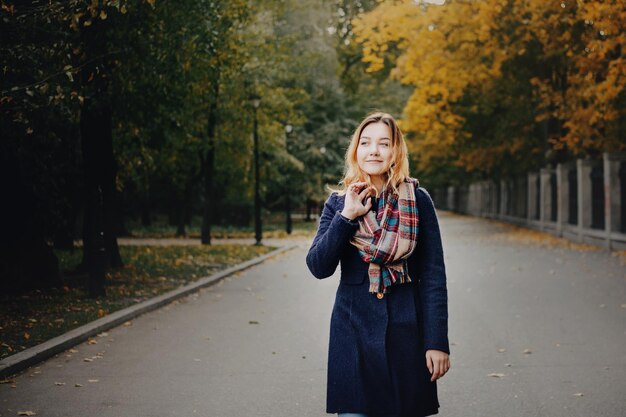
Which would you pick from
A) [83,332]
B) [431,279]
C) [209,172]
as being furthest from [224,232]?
[431,279]

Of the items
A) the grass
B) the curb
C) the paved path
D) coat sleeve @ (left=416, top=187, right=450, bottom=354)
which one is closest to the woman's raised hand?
coat sleeve @ (left=416, top=187, right=450, bottom=354)

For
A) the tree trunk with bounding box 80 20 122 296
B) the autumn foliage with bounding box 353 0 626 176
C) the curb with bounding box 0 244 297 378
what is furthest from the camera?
the autumn foliage with bounding box 353 0 626 176

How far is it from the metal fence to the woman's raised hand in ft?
68.4

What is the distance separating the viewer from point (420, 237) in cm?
336

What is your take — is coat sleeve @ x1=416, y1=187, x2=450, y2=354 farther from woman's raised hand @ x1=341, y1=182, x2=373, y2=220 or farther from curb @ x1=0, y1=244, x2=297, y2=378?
curb @ x1=0, y1=244, x2=297, y2=378

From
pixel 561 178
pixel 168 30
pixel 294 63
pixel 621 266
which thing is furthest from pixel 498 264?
pixel 294 63

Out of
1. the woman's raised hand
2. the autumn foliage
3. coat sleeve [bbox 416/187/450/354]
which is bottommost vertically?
coat sleeve [bbox 416/187/450/354]

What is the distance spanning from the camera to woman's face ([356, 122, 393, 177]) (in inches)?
129

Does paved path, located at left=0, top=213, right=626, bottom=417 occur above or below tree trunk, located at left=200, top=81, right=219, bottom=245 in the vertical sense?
below

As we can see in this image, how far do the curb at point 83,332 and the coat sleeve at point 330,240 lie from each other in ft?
16.0

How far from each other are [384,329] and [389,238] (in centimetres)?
36

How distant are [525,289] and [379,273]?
11.4 m

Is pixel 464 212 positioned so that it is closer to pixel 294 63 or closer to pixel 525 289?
pixel 294 63

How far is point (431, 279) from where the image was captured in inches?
131
